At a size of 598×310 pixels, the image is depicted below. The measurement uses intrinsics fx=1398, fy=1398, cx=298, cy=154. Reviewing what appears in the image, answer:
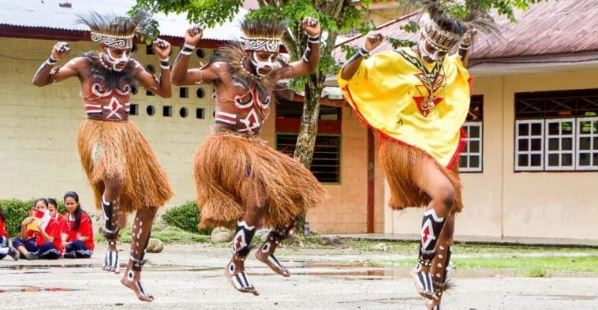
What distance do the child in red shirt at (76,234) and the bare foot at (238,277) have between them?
23.0 feet

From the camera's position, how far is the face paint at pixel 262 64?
400 inches

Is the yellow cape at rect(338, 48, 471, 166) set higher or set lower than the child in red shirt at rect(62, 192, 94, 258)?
higher

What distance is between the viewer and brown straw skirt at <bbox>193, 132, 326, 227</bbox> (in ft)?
32.3

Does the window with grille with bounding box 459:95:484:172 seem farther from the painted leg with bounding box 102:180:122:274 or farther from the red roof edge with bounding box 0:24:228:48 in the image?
the painted leg with bounding box 102:180:122:274

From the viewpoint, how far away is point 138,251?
9.78m

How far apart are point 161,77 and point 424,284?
8.69 feet

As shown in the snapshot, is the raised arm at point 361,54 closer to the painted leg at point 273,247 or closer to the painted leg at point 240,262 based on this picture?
the painted leg at point 240,262

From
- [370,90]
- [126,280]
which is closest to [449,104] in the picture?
[370,90]

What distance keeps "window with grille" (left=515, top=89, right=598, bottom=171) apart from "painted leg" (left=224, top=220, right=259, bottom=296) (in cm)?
1226

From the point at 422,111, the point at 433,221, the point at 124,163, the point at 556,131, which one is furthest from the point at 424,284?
the point at 556,131

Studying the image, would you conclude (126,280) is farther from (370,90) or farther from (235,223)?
(370,90)

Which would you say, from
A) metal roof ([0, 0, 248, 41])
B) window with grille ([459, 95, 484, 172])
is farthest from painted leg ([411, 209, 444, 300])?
window with grille ([459, 95, 484, 172])

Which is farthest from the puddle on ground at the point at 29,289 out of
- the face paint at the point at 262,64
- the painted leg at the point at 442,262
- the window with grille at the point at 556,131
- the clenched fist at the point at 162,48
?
the window with grille at the point at 556,131

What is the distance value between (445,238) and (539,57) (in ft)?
37.4
